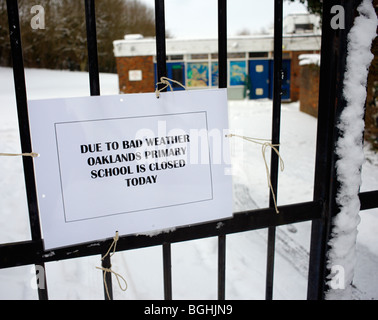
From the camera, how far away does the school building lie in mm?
15453

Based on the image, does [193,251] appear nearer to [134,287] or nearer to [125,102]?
[134,287]

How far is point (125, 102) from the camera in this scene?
3.23ft

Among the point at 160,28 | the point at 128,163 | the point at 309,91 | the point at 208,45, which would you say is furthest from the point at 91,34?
the point at 208,45

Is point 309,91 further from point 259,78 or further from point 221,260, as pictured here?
point 221,260

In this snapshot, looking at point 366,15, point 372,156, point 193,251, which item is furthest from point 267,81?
point 366,15

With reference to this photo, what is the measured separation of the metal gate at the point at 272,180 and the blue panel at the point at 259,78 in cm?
1685

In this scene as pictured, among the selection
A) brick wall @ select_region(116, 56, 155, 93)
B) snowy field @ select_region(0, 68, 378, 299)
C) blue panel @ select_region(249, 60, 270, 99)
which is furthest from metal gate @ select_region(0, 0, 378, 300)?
blue panel @ select_region(249, 60, 270, 99)

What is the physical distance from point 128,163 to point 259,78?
17.5 m

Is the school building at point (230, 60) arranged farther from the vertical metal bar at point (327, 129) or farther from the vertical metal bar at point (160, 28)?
the vertical metal bar at point (160, 28)

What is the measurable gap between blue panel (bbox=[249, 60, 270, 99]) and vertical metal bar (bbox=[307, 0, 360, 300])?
16.9 meters

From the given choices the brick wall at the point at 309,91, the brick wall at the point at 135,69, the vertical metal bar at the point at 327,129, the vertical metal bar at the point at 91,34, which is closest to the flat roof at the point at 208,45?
the brick wall at the point at 135,69

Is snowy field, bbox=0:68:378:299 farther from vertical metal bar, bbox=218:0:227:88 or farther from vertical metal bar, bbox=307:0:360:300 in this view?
vertical metal bar, bbox=218:0:227:88

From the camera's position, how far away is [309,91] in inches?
449
